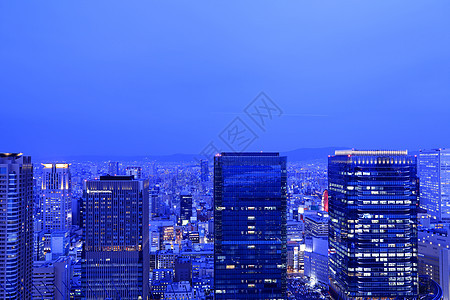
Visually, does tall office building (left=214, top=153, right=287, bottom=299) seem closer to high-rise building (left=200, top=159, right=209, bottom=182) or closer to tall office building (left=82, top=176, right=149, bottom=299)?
tall office building (left=82, top=176, right=149, bottom=299)

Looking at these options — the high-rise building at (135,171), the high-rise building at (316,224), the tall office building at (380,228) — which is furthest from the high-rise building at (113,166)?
the tall office building at (380,228)

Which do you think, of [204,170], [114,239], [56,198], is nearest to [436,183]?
[204,170]

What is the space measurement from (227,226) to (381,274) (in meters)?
8.71

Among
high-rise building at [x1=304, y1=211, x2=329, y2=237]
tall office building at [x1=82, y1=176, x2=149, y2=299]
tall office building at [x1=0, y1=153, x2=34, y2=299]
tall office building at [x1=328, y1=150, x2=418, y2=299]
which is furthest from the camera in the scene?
high-rise building at [x1=304, y1=211, x2=329, y2=237]

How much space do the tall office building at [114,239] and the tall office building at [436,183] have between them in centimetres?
3187

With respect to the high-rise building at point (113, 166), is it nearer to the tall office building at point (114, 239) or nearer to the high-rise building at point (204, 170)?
the high-rise building at point (204, 170)

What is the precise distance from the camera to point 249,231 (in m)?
19.0

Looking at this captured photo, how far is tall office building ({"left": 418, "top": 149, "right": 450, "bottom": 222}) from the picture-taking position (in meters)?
41.0

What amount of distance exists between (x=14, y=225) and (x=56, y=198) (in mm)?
31338

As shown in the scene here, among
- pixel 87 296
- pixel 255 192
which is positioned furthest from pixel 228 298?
pixel 87 296

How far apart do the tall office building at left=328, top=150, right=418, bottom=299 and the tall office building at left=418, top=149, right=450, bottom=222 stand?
2261cm

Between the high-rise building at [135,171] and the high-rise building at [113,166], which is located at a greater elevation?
the high-rise building at [113,166]

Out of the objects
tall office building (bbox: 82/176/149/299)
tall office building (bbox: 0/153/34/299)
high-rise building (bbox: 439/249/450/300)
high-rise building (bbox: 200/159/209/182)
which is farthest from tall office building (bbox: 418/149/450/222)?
tall office building (bbox: 0/153/34/299)

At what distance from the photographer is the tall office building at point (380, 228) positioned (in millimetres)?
20734
